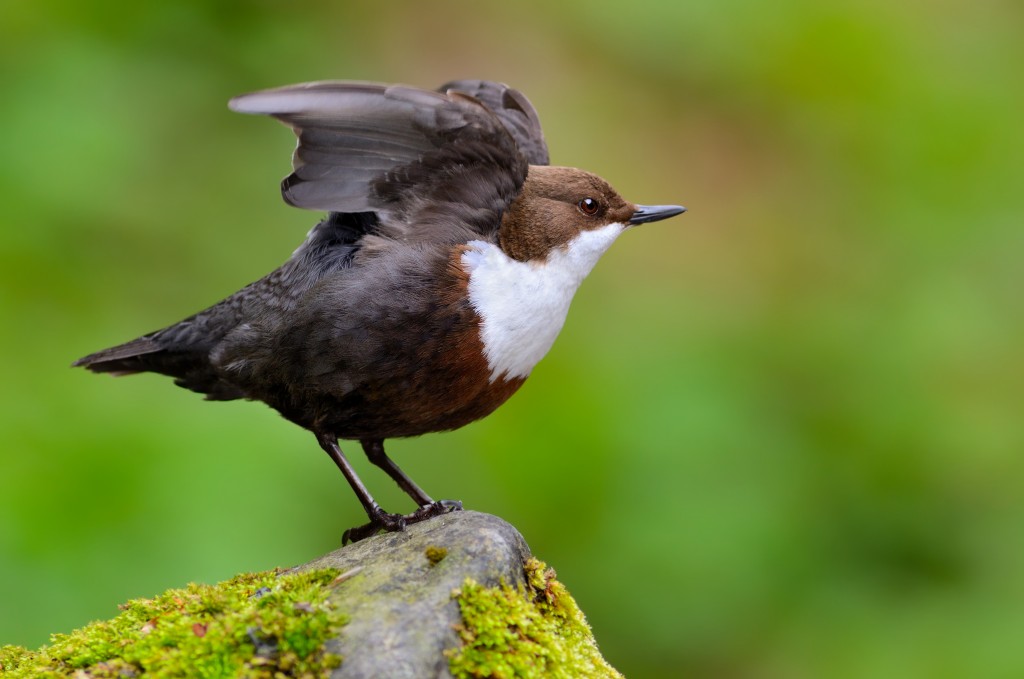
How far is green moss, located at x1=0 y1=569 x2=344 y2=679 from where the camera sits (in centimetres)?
248

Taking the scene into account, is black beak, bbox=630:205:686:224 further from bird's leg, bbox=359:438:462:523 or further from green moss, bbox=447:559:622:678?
green moss, bbox=447:559:622:678

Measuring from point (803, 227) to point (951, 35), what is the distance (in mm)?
2147

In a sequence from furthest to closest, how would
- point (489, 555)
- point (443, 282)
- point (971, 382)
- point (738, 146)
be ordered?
point (738, 146), point (971, 382), point (443, 282), point (489, 555)

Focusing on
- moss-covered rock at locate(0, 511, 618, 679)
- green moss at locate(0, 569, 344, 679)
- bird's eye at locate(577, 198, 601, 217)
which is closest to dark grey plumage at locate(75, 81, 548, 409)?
bird's eye at locate(577, 198, 601, 217)

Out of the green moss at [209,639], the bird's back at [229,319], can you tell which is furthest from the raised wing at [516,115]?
the green moss at [209,639]

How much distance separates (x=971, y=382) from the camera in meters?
6.18

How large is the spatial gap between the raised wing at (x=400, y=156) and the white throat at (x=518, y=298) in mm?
144

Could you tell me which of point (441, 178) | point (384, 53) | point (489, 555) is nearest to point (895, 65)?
point (384, 53)

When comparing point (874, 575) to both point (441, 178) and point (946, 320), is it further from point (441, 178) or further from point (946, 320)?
point (441, 178)

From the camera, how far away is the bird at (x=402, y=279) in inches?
140

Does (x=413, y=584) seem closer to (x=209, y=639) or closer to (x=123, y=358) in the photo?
(x=209, y=639)

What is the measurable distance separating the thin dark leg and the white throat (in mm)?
549

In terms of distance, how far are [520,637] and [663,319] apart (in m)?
4.15

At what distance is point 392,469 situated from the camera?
404cm
